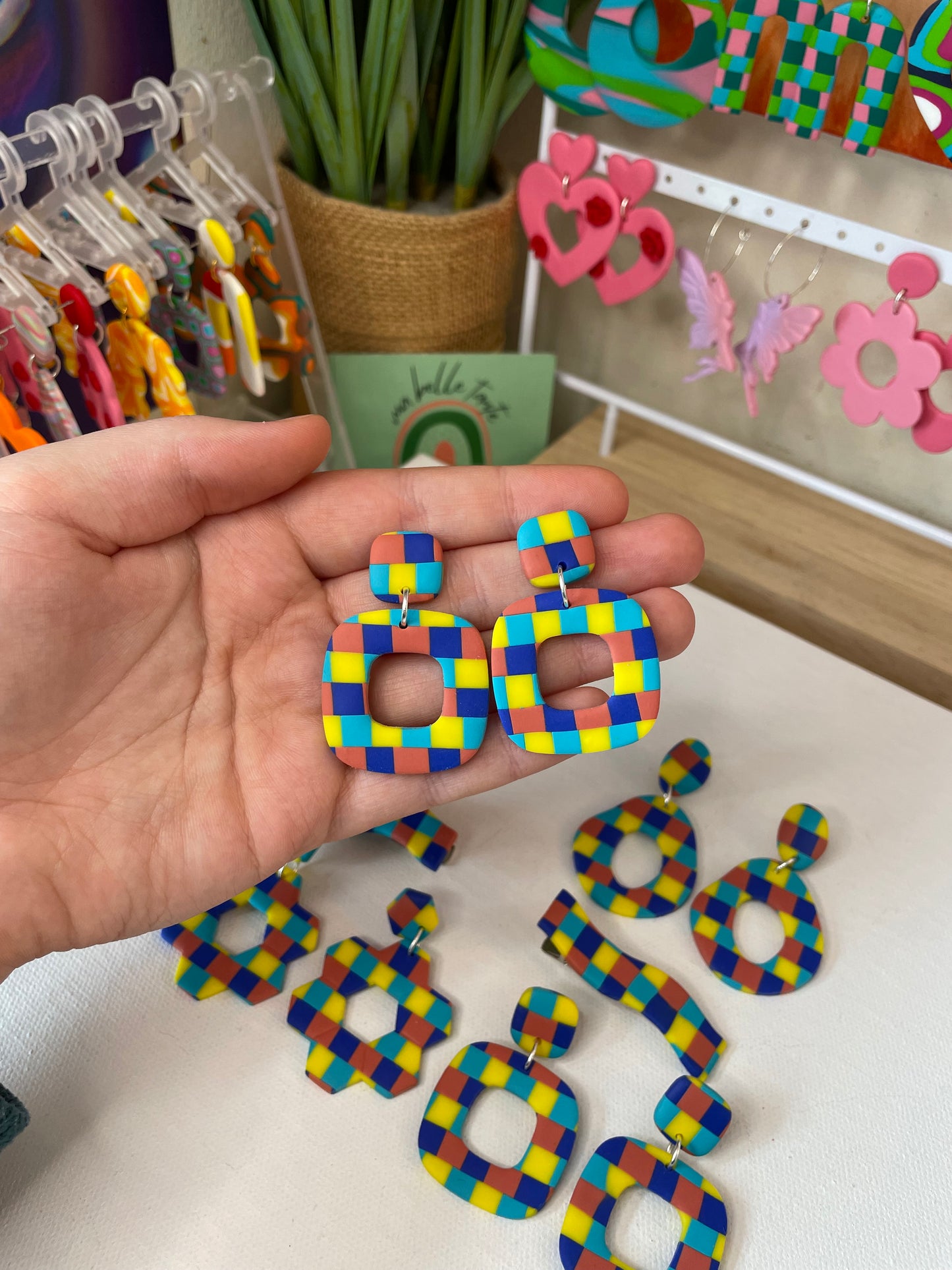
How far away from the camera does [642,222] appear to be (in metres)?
1.23

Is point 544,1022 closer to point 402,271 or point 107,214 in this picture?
point 107,214

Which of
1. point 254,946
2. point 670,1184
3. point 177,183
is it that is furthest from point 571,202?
point 670,1184

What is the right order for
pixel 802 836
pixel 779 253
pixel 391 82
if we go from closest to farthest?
pixel 802 836 < pixel 391 82 < pixel 779 253

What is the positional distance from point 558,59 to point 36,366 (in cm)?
73

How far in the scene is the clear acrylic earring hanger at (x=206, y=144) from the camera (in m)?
1.13

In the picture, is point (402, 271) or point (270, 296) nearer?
point (270, 296)

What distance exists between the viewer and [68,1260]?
30.2 inches

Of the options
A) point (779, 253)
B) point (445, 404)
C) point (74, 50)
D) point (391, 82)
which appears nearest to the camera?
point (74, 50)

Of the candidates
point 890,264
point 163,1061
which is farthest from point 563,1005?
point 890,264

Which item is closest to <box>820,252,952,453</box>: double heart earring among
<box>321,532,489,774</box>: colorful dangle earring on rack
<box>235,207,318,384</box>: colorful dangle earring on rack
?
<box>321,532,489,774</box>: colorful dangle earring on rack

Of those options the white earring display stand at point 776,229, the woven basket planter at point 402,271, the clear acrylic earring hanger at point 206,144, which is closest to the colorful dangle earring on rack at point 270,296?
the clear acrylic earring hanger at point 206,144

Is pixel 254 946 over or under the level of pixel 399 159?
under

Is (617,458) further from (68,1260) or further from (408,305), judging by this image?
(68,1260)

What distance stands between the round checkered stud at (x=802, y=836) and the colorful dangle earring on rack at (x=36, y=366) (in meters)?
0.85
